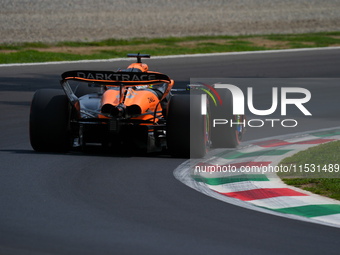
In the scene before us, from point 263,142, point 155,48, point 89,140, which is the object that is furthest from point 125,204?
point 155,48

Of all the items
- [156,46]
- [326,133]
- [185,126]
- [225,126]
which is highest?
[156,46]

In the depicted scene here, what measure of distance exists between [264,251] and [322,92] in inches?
530

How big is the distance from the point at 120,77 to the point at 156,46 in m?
22.3

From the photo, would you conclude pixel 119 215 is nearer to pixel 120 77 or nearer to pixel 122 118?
pixel 122 118

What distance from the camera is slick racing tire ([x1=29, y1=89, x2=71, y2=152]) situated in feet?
36.0

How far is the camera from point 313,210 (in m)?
7.80

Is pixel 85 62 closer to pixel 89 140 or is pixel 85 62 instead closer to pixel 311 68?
pixel 311 68

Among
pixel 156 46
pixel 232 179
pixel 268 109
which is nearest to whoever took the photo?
pixel 232 179

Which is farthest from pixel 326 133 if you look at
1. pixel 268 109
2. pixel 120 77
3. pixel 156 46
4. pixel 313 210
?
pixel 156 46

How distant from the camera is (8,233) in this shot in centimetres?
672

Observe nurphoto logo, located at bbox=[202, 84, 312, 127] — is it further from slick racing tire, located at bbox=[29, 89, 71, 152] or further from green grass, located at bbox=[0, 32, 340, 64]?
green grass, located at bbox=[0, 32, 340, 64]

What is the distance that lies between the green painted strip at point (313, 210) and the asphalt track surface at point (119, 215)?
334 millimetres

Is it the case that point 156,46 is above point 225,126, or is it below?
above

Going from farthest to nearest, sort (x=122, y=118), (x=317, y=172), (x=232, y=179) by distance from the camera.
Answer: (x=122, y=118) → (x=317, y=172) → (x=232, y=179)
